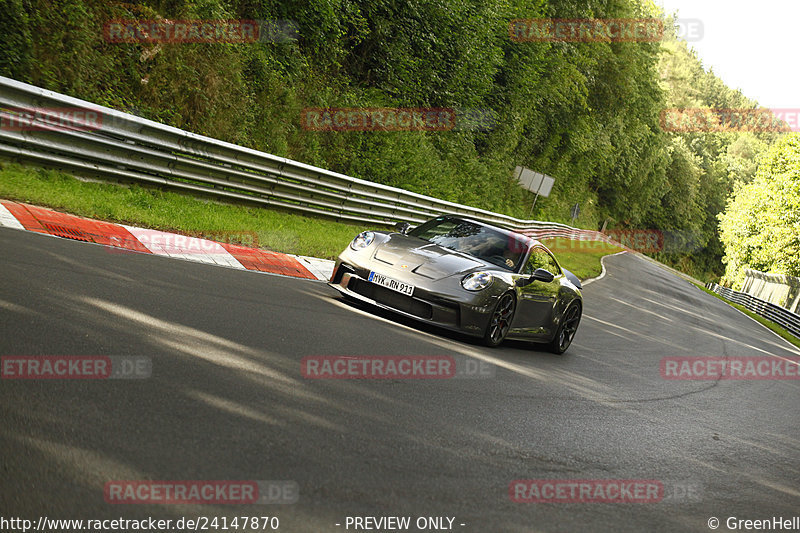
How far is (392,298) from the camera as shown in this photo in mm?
8258

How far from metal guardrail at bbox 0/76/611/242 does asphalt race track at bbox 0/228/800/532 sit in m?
2.48

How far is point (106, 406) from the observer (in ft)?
12.8

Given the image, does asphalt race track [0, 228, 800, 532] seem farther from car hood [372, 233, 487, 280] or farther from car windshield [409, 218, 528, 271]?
car windshield [409, 218, 528, 271]

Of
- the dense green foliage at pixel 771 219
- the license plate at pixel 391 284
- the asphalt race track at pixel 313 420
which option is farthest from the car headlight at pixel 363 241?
the dense green foliage at pixel 771 219

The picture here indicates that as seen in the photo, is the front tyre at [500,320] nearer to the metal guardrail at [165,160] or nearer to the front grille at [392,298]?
the front grille at [392,298]

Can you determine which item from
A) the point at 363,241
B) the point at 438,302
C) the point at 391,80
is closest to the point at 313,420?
the point at 438,302

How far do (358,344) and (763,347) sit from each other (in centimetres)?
1552

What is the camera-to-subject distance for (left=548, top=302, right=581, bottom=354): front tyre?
32.7 ft

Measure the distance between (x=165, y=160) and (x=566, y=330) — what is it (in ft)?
20.5

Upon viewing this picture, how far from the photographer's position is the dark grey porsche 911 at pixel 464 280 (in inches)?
321

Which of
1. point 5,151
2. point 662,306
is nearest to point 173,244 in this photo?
point 5,151

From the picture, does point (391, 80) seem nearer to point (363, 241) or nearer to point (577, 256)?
point (577, 256)

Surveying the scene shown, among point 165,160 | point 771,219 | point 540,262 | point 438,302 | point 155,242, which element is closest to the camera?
point 438,302

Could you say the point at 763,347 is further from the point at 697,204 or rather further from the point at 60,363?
the point at 697,204
